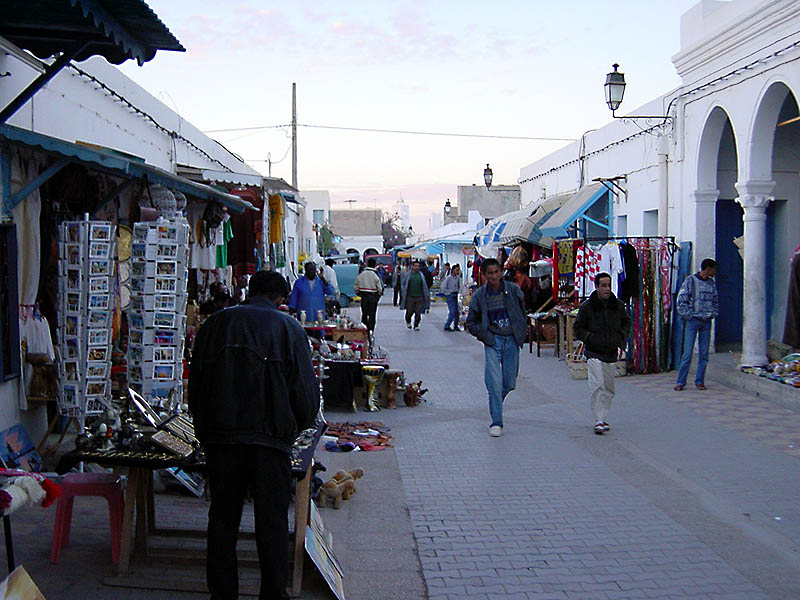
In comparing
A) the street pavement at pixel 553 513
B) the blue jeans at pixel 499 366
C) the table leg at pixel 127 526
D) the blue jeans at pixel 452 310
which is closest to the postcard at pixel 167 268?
the street pavement at pixel 553 513

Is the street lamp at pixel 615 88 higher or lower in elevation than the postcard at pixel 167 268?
higher

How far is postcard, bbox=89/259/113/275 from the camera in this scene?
22.6ft

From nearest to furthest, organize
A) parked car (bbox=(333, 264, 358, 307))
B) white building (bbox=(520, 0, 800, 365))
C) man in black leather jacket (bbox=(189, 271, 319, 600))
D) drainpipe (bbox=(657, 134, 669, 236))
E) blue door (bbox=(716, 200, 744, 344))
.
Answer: man in black leather jacket (bbox=(189, 271, 319, 600)) → white building (bbox=(520, 0, 800, 365)) → blue door (bbox=(716, 200, 744, 344)) → drainpipe (bbox=(657, 134, 669, 236)) → parked car (bbox=(333, 264, 358, 307))

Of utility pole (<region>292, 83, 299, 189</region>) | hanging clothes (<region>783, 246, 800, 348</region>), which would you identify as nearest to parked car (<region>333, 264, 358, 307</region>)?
utility pole (<region>292, 83, 299, 189</region>)

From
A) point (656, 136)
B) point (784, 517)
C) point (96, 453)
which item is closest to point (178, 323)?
point (96, 453)

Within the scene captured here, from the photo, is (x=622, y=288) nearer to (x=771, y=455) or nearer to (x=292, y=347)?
(x=771, y=455)

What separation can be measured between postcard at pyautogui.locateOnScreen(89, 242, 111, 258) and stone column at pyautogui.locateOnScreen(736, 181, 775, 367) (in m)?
8.66

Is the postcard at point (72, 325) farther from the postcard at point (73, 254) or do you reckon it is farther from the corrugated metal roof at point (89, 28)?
the corrugated metal roof at point (89, 28)

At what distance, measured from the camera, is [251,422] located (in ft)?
13.8

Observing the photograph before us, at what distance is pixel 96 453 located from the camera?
5039 millimetres

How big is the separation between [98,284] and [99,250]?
0.90ft

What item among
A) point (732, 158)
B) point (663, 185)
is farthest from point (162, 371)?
point (732, 158)

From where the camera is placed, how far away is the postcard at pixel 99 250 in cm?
686

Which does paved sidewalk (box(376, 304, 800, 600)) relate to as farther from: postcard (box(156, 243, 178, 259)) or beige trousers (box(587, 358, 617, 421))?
postcard (box(156, 243, 178, 259))
